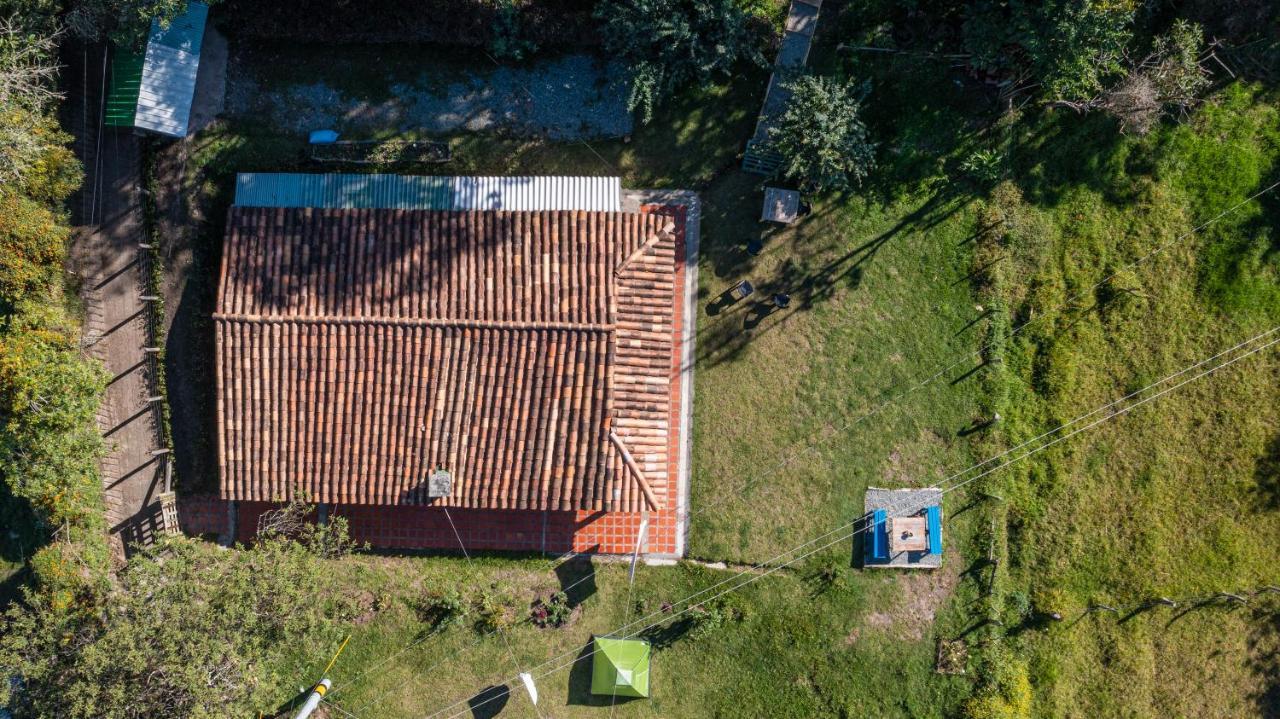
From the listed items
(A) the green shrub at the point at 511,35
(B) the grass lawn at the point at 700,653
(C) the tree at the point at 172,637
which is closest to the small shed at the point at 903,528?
(B) the grass lawn at the point at 700,653

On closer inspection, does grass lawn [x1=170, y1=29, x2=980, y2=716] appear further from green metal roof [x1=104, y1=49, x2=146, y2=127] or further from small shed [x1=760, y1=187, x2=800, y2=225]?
green metal roof [x1=104, y1=49, x2=146, y2=127]

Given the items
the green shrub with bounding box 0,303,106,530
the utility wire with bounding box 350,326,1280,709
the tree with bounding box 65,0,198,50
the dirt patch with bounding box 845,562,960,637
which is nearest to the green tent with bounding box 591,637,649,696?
the utility wire with bounding box 350,326,1280,709

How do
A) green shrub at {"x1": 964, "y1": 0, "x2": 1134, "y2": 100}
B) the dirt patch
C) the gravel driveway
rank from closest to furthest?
1. green shrub at {"x1": 964, "y1": 0, "x2": 1134, "y2": 100}
2. the dirt patch
3. the gravel driveway

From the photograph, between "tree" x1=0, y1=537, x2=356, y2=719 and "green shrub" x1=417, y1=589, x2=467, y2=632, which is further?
"green shrub" x1=417, y1=589, x2=467, y2=632

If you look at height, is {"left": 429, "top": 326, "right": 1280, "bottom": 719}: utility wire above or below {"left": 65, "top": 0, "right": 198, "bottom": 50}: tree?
below

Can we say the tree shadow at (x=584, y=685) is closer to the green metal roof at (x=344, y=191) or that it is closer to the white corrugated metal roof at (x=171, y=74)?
the green metal roof at (x=344, y=191)

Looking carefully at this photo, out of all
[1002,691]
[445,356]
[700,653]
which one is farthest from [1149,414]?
[445,356]
